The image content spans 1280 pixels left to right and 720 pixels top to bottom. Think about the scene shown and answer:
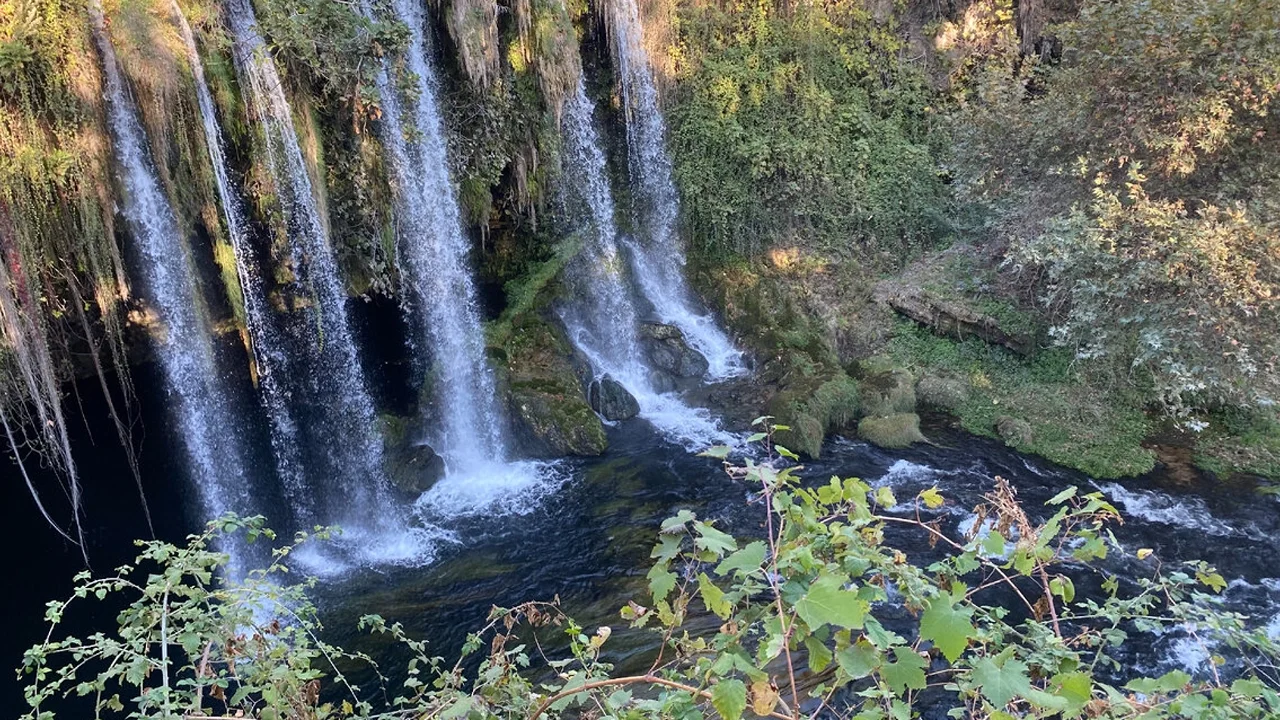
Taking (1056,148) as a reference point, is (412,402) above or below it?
below

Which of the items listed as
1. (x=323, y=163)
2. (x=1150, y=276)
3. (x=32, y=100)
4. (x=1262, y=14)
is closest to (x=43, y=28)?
(x=32, y=100)

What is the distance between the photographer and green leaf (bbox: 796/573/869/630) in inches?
66.1

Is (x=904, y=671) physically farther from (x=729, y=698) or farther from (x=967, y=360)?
(x=967, y=360)

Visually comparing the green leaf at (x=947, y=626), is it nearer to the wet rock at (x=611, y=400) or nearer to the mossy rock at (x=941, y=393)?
the wet rock at (x=611, y=400)

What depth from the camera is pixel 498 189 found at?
1105 centimetres

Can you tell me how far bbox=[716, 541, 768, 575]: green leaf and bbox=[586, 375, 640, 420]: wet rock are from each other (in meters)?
8.95

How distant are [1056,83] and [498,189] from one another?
7.97 metres

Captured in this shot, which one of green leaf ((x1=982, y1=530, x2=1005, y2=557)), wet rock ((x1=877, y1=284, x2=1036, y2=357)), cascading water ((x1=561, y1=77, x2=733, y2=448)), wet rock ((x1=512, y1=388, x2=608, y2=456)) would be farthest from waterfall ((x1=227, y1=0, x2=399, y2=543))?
wet rock ((x1=877, y1=284, x2=1036, y2=357))

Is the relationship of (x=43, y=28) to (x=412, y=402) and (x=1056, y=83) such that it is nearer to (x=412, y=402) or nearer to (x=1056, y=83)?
(x=412, y=402)

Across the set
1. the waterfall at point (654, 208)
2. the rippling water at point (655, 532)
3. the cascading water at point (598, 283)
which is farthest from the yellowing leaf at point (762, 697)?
the waterfall at point (654, 208)

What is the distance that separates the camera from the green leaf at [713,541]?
1.89 m

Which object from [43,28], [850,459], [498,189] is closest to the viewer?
[43,28]

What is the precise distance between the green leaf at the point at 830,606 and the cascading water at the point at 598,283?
31.0 feet

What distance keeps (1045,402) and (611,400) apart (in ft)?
19.6
